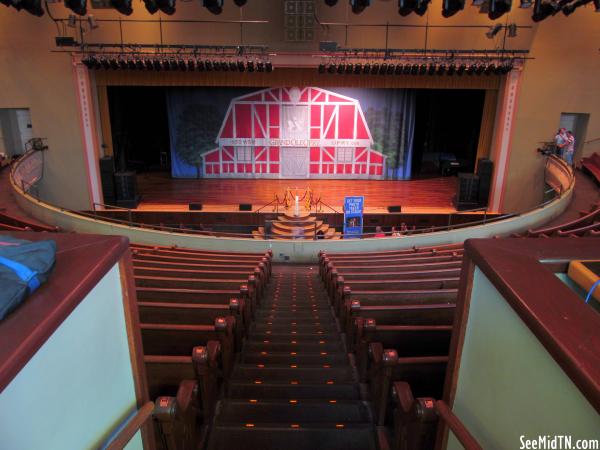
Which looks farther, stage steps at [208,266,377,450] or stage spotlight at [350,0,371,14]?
stage spotlight at [350,0,371,14]

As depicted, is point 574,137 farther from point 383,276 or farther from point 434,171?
point 383,276

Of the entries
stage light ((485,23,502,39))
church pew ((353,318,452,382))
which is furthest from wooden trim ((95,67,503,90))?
church pew ((353,318,452,382))

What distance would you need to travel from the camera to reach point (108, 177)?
Result: 1270cm

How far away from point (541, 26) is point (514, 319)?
12.8 metres

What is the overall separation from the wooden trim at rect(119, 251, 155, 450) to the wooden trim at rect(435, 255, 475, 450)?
1113 mm

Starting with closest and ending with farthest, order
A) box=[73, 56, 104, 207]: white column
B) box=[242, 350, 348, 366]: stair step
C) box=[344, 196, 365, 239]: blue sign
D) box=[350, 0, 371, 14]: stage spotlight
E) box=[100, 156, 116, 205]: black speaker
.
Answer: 1. box=[242, 350, 348, 366]: stair step
2. box=[350, 0, 371, 14]: stage spotlight
3. box=[344, 196, 365, 239]: blue sign
4. box=[73, 56, 104, 207]: white column
5. box=[100, 156, 116, 205]: black speaker

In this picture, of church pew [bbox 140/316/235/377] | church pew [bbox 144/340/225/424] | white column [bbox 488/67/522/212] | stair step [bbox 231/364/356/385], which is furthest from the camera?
white column [bbox 488/67/522/212]

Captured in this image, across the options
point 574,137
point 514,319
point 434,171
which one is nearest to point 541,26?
point 574,137

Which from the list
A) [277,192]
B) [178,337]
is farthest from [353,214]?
[178,337]

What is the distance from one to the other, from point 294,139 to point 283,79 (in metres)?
3.59

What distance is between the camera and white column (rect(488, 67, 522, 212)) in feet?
39.7

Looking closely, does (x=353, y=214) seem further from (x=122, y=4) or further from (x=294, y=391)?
(x=294, y=391)

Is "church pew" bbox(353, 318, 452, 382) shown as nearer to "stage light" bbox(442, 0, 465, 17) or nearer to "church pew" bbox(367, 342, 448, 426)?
"church pew" bbox(367, 342, 448, 426)

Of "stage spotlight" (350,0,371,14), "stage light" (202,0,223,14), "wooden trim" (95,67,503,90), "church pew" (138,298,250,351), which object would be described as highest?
"stage light" (202,0,223,14)
